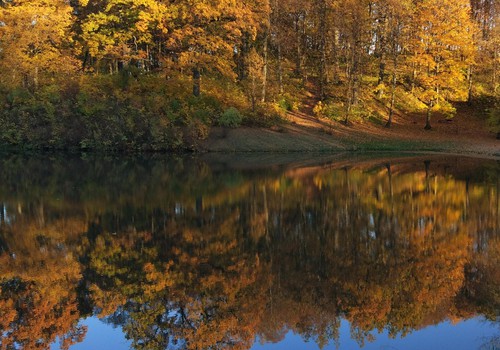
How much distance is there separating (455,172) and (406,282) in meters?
16.0

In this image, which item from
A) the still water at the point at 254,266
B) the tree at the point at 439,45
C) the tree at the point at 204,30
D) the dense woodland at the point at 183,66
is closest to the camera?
the still water at the point at 254,266

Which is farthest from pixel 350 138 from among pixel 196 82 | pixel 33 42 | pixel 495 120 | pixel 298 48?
pixel 33 42

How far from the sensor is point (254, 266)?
386 inches

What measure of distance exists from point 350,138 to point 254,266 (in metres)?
28.4

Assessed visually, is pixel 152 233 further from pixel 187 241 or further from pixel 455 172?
pixel 455 172

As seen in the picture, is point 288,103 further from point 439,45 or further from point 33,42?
point 33,42

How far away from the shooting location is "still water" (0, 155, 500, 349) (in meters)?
7.34

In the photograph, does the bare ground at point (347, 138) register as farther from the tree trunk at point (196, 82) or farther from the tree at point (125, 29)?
the tree at point (125, 29)

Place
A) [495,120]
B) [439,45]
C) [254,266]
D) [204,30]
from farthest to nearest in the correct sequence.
A: [439,45]
[204,30]
[495,120]
[254,266]

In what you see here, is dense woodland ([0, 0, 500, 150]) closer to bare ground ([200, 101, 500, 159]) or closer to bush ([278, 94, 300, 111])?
bush ([278, 94, 300, 111])

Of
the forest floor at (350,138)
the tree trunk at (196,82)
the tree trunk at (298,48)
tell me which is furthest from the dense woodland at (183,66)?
the tree trunk at (298,48)

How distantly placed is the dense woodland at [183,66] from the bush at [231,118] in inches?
3.6

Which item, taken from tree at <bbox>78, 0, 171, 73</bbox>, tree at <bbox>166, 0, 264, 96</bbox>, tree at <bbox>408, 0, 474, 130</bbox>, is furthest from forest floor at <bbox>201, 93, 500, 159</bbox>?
tree at <bbox>78, 0, 171, 73</bbox>

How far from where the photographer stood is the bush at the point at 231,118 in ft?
119
